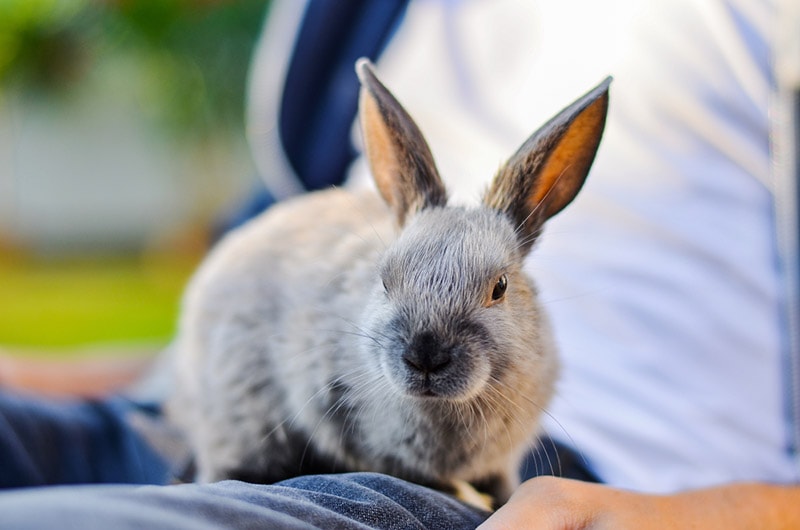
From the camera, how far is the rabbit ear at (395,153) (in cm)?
73

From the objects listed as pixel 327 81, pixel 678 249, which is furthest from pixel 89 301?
pixel 678 249

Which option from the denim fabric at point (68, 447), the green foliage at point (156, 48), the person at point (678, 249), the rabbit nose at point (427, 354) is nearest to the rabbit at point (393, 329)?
the rabbit nose at point (427, 354)

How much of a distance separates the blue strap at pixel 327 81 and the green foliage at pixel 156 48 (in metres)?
2.46

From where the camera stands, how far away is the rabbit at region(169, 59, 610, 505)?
72 centimetres

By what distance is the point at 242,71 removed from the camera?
381cm

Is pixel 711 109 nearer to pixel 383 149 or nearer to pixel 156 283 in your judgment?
pixel 383 149

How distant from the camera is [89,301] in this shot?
154 inches

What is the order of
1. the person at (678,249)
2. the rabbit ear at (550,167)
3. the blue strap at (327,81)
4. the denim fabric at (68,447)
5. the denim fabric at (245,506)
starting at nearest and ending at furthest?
the denim fabric at (245,506) < the rabbit ear at (550,167) < the person at (678,249) < the denim fabric at (68,447) < the blue strap at (327,81)

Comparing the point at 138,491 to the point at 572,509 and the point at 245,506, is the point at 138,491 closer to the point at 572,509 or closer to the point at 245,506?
the point at 245,506

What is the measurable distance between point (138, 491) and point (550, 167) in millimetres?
482

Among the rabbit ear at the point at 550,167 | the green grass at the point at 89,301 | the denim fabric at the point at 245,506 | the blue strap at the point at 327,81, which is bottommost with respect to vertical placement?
the green grass at the point at 89,301

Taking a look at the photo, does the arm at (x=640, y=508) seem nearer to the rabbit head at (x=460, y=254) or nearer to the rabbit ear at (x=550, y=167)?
the rabbit head at (x=460, y=254)

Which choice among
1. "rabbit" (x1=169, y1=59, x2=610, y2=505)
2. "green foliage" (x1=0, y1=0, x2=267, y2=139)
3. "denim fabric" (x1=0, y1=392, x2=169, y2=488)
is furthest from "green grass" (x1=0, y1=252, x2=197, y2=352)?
"rabbit" (x1=169, y1=59, x2=610, y2=505)

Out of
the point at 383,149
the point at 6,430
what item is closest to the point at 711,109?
the point at 383,149
